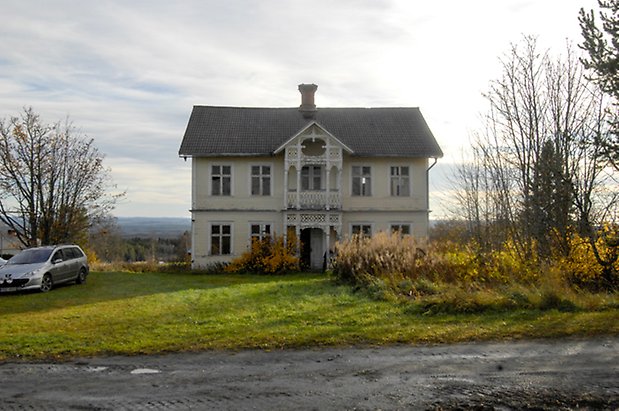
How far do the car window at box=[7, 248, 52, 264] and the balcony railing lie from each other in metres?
12.9

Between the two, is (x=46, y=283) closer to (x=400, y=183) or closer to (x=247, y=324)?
(x=247, y=324)

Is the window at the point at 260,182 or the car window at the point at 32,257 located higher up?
the window at the point at 260,182

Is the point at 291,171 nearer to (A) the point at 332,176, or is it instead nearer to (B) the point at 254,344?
(A) the point at 332,176

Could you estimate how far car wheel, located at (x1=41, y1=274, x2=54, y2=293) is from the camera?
2067cm

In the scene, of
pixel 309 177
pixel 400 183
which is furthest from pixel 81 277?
pixel 400 183

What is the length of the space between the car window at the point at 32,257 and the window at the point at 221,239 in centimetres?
1118

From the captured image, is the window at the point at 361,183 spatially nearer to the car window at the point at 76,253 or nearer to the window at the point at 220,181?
the window at the point at 220,181

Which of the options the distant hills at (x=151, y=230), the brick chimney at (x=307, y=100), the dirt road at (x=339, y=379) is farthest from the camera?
the distant hills at (x=151, y=230)

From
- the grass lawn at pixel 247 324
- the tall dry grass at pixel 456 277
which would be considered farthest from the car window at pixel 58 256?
the tall dry grass at pixel 456 277

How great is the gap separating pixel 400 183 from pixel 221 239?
10089 mm

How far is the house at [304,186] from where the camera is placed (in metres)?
31.8

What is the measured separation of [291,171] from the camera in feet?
108

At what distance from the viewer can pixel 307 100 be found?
36.1 metres

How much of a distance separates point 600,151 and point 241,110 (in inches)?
1022
